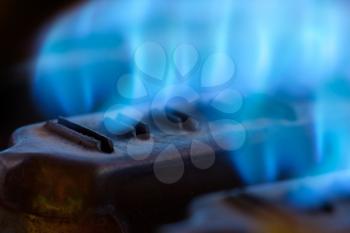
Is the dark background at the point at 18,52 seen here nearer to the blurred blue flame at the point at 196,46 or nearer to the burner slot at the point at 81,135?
the blurred blue flame at the point at 196,46

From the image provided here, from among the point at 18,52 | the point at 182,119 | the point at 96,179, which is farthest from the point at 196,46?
the point at 96,179

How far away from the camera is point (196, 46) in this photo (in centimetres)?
151

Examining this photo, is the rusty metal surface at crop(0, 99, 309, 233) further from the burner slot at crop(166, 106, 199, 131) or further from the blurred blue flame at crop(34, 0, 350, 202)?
the blurred blue flame at crop(34, 0, 350, 202)

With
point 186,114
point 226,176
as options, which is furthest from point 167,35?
point 226,176

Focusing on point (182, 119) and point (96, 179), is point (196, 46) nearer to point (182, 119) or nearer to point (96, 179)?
point (182, 119)

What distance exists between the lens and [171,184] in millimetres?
874

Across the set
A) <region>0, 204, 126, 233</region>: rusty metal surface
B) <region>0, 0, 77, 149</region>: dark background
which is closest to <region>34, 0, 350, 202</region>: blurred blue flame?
<region>0, 0, 77, 149</region>: dark background

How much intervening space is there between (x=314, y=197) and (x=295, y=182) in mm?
50

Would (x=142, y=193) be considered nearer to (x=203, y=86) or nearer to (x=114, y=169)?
(x=114, y=169)

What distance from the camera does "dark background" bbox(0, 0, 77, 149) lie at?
4.87ft

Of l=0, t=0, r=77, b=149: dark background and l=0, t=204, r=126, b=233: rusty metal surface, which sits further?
l=0, t=0, r=77, b=149: dark background

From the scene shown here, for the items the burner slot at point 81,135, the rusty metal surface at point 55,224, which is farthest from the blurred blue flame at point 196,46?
the rusty metal surface at point 55,224

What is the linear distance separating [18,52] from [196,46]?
1.35 ft

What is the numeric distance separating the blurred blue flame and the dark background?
0.04 metres
